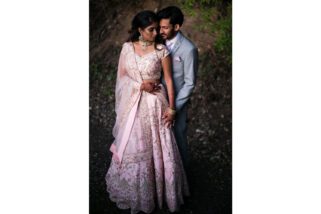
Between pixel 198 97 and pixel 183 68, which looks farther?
pixel 198 97

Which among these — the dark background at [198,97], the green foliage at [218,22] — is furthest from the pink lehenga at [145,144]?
the green foliage at [218,22]

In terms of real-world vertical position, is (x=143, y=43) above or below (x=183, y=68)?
above

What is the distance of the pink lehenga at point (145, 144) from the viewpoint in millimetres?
4137

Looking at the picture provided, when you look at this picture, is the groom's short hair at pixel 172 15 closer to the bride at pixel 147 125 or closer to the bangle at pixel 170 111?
the bride at pixel 147 125

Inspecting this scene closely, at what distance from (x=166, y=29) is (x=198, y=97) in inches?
21.2

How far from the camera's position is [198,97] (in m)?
4.28

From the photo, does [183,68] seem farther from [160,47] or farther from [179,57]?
[160,47]

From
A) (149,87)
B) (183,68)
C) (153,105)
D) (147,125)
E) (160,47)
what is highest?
(160,47)

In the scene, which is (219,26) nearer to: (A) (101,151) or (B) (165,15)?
(B) (165,15)

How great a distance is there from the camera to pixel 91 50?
171 inches

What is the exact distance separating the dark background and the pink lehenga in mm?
130

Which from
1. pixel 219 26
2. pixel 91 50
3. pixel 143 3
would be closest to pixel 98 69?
pixel 91 50

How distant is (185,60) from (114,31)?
1.87 feet

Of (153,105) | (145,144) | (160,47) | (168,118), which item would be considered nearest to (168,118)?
(168,118)
